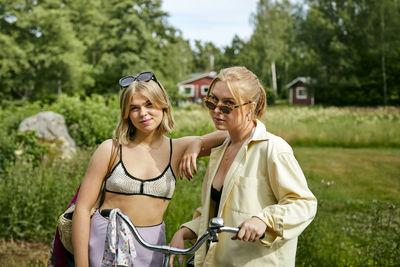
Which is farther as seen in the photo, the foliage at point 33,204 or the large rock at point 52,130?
the large rock at point 52,130

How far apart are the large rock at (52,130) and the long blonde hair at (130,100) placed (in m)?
6.49

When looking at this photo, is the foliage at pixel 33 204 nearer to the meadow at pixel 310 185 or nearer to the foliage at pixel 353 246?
the meadow at pixel 310 185

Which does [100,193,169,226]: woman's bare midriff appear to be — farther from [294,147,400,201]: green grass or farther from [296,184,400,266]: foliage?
[294,147,400,201]: green grass

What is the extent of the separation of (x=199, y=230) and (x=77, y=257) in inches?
25.1

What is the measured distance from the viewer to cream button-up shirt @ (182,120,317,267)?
175 centimetres

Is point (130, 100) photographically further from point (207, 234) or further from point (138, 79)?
point (207, 234)

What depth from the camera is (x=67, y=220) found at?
2205 millimetres

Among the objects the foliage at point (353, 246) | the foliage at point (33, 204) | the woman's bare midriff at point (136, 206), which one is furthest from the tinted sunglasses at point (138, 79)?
the foliage at point (33, 204)

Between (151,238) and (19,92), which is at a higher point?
(19,92)

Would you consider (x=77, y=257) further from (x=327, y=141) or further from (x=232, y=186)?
(x=327, y=141)

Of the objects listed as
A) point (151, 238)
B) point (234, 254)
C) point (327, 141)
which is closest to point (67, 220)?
point (151, 238)

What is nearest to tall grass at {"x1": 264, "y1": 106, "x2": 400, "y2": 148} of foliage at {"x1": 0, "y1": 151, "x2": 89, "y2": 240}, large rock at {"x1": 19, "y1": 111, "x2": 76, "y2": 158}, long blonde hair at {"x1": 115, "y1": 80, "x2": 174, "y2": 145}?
large rock at {"x1": 19, "y1": 111, "x2": 76, "y2": 158}

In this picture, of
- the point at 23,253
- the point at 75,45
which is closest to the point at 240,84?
the point at 23,253

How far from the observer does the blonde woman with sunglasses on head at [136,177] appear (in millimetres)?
2129
